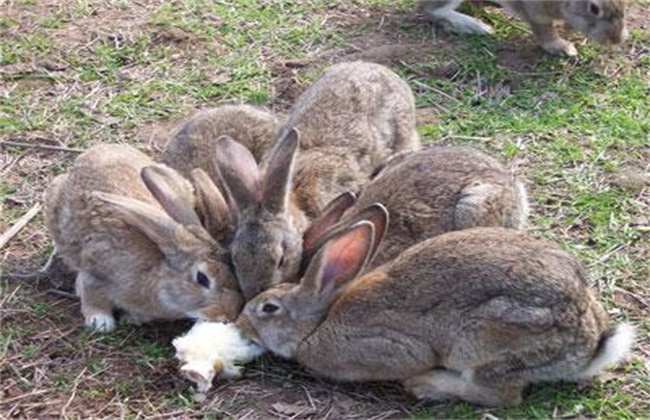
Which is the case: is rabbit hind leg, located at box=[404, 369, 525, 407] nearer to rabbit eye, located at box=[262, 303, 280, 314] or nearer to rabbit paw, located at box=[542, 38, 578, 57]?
rabbit eye, located at box=[262, 303, 280, 314]

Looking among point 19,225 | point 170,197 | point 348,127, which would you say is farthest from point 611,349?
point 19,225

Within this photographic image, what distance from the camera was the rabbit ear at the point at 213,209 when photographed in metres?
5.22

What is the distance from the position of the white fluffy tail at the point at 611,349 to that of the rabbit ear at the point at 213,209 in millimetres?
1655

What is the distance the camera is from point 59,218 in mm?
5484

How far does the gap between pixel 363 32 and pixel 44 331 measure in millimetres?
3563

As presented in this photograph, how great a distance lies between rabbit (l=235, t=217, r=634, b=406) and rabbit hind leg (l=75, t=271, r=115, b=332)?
0.67m

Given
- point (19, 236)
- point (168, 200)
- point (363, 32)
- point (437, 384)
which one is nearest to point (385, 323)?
point (437, 384)

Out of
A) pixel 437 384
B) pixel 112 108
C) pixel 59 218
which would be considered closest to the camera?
pixel 437 384

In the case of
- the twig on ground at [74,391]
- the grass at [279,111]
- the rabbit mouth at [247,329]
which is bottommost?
the grass at [279,111]

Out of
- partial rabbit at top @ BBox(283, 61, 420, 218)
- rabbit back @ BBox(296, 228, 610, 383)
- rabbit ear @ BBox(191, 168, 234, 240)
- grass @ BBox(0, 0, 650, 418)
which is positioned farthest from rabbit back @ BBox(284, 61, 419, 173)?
rabbit back @ BBox(296, 228, 610, 383)

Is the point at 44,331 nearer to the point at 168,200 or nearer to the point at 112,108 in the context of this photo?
the point at 168,200

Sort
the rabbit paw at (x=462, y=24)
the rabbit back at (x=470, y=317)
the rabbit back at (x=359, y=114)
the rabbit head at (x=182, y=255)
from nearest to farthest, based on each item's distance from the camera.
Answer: the rabbit back at (x=470, y=317), the rabbit head at (x=182, y=255), the rabbit back at (x=359, y=114), the rabbit paw at (x=462, y=24)

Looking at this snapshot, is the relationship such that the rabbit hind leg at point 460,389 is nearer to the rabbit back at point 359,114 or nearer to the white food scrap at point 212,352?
the white food scrap at point 212,352

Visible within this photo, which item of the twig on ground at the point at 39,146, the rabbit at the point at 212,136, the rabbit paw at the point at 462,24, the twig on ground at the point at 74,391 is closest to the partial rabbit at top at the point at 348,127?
the rabbit at the point at 212,136
